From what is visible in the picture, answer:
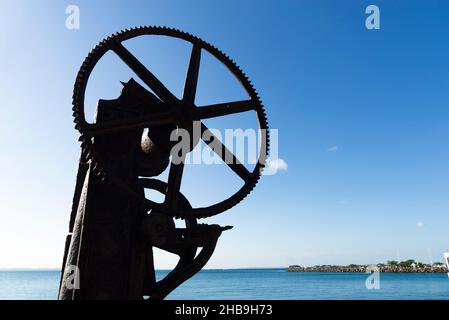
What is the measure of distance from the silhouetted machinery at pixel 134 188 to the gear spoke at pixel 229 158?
16 mm

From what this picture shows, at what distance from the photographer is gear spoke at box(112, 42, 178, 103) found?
5.50 metres

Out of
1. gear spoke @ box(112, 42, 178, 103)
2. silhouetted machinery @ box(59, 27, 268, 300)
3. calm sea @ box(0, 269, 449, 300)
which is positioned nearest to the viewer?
silhouetted machinery @ box(59, 27, 268, 300)

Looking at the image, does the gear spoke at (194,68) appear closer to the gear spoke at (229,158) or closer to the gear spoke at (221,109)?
the gear spoke at (221,109)

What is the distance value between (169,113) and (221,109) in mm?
944

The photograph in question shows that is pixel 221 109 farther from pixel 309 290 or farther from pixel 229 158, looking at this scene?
pixel 309 290

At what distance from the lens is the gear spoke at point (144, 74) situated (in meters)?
5.50

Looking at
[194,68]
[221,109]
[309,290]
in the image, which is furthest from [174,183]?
[309,290]

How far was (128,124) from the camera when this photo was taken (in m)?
5.06

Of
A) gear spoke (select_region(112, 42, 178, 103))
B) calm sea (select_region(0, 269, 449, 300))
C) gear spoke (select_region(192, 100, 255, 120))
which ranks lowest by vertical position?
calm sea (select_region(0, 269, 449, 300))

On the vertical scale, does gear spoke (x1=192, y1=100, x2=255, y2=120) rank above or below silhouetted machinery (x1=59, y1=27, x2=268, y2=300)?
above

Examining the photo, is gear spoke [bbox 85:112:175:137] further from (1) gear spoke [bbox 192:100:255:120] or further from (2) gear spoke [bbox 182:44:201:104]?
(2) gear spoke [bbox 182:44:201:104]

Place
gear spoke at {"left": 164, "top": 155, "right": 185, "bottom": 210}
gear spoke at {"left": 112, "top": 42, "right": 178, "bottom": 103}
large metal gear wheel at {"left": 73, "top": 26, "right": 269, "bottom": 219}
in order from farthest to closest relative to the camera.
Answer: gear spoke at {"left": 112, "top": 42, "right": 178, "bottom": 103} → gear spoke at {"left": 164, "top": 155, "right": 185, "bottom": 210} → large metal gear wheel at {"left": 73, "top": 26, "right": 269, "bottom": 219}

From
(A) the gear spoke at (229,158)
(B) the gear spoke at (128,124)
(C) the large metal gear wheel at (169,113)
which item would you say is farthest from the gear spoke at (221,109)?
(B) the gear spoke at (128,124)

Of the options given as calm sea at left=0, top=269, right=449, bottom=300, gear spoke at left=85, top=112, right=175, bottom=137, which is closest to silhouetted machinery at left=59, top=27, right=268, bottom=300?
gear spoke at left=85, top=112, right=175, bottom=137
